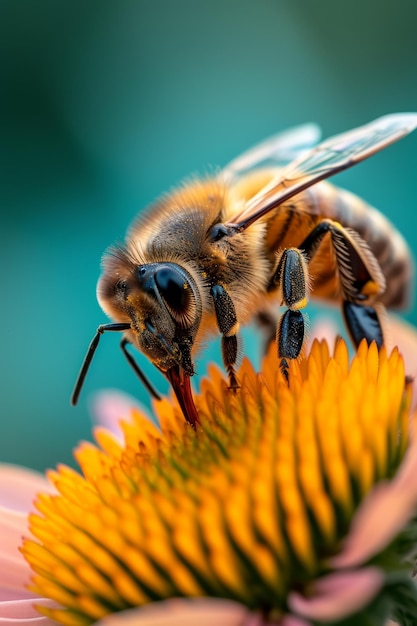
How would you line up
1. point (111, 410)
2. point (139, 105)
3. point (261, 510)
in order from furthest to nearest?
1. point (139, 105)
2. point (111, 410)
3. point (261, 510)

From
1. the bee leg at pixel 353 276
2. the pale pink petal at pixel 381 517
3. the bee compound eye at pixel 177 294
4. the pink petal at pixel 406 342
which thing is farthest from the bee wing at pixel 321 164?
the pale pink petal at pixel 381 517

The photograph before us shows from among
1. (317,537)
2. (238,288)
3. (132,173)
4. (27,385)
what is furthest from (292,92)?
(317,537)

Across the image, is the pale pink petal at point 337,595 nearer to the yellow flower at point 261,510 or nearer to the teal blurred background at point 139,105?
the yellow flower at point 261,510

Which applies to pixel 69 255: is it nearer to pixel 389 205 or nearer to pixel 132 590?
pixel 389 205

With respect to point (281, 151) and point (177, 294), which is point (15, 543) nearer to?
point (177, 294)

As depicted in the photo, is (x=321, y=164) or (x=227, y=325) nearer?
(x=227, y=325)

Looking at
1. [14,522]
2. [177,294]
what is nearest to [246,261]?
[177,294]

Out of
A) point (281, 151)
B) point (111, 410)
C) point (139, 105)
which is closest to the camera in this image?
point (111, 410)

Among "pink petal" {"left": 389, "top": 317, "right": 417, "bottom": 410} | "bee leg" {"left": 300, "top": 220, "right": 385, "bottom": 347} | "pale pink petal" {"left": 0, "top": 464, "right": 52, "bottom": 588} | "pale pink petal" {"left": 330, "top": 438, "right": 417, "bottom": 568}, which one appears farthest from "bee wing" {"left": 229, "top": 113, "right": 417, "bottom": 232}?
"pale pink petal" {"left": 0, "top": 464, "right": 52, "bottom": 588}
